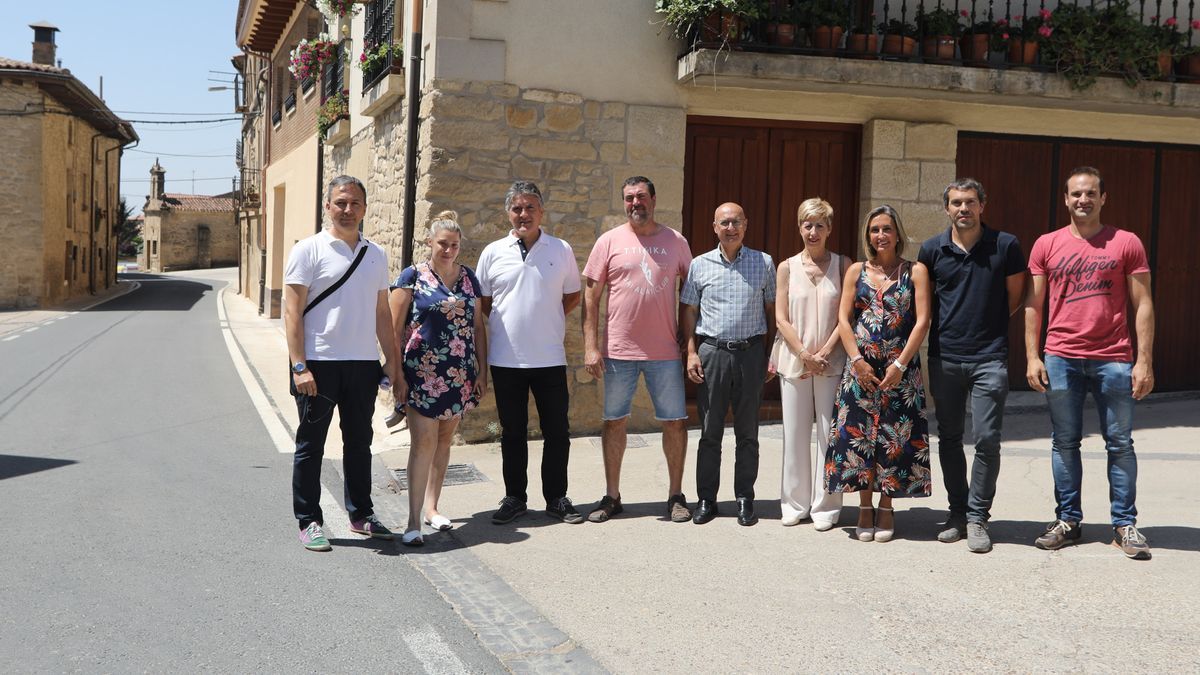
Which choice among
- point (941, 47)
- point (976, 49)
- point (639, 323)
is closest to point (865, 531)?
point (639, 323)

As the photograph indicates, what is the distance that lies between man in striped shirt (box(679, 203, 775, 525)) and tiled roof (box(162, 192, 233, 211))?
67714mm

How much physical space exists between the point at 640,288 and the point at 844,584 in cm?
197

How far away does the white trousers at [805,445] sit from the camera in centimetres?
579

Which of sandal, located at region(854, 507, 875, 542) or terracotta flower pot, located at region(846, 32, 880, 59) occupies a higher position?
terracotta flower pot, located at region(846, 32, 880, 59)

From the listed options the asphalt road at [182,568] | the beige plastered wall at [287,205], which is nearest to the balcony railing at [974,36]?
the asphalt road at [182,568]

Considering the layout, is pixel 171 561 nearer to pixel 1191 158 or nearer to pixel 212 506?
pixel 212 506

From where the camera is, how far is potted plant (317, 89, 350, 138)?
13727 millimetres

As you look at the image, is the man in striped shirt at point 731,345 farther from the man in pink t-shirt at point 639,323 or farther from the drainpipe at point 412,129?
the drainpipe at point 412,129

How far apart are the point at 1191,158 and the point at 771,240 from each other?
4.19 meters

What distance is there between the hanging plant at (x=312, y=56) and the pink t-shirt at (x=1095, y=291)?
1204cm

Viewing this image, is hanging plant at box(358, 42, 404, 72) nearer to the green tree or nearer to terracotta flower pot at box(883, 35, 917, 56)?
terracotta flower pot at box(883, 35, 917, 56)

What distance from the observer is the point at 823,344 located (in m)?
5.71

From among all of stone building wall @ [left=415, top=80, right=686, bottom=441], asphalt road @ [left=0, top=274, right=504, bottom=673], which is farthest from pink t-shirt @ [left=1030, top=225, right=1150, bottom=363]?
stone building wall @ [left=415, top=80, right=686, bottom=441]

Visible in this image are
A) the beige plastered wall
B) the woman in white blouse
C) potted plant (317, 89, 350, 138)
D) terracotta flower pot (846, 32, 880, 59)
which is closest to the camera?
the woman in white blouse
